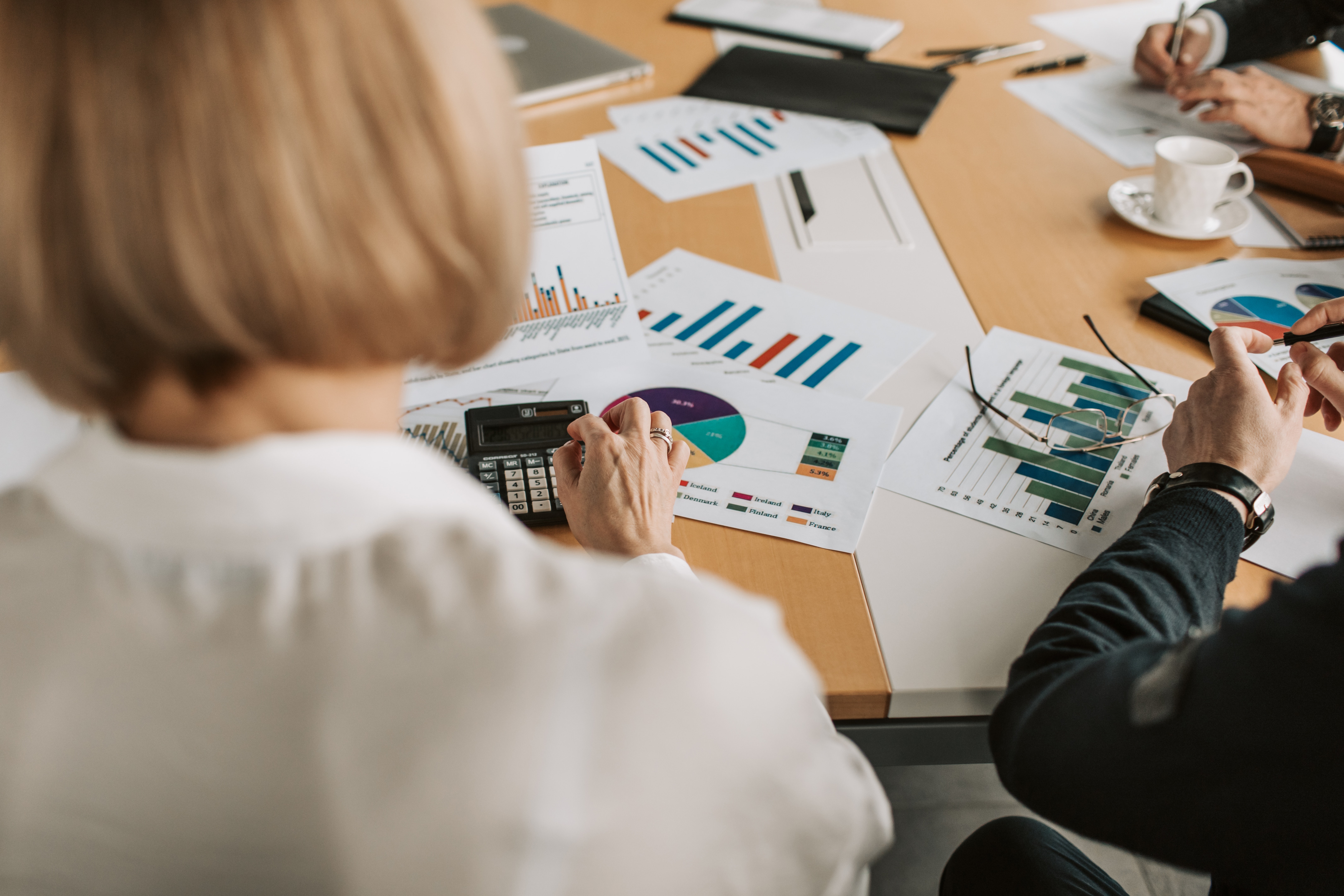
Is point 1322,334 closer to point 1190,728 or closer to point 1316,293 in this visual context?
point 1316,293

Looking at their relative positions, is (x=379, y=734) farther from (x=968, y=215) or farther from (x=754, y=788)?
(x=968, y=215)

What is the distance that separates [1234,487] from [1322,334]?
0.31 metres

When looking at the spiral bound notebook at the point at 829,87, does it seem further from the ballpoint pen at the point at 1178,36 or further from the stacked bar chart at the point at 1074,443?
the stacked bar chart at the point at 1074,443

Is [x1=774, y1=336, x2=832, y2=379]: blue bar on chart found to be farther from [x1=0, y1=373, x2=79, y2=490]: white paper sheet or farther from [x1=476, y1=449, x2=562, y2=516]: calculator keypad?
[x1=0, y1=373, x2=79, y2=490]: white paper sheet

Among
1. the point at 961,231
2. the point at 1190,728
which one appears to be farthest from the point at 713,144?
the point at 1190,728

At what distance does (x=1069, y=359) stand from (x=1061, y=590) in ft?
1.17

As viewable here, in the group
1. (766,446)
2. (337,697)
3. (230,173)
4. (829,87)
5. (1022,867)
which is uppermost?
(230,173)

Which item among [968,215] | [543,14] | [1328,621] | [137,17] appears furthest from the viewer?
[543,14]

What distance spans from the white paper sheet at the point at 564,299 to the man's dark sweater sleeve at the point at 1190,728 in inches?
21.9

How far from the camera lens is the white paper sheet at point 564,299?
102 cm

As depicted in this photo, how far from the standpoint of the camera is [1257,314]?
3.62 ft

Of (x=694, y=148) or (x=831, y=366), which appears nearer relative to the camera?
(x=831, y=366)

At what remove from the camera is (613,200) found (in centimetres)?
136

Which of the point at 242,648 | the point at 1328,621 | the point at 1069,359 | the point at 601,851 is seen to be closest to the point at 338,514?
the point at 242,648
